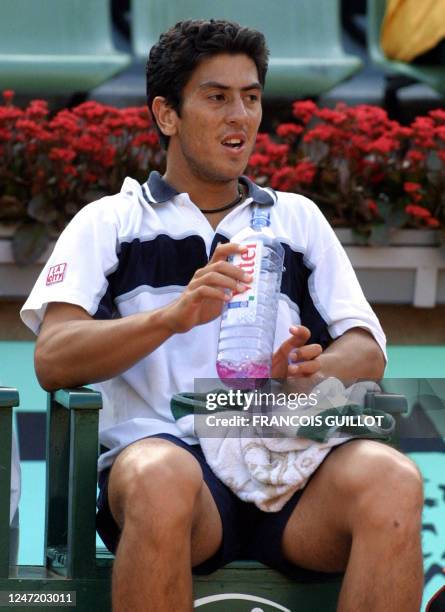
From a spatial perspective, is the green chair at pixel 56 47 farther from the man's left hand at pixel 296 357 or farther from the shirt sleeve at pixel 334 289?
the man's left hand at pixel 296 357

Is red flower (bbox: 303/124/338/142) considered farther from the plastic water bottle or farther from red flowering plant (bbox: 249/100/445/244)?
the plastic water bottle

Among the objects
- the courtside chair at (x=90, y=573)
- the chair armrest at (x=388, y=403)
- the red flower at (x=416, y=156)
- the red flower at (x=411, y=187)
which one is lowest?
the courtside chair at (x=90, y=573)

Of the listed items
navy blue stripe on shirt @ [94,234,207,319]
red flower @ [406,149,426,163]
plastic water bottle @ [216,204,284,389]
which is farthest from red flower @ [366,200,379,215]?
plastic water bottle @ [216,204,284,389]

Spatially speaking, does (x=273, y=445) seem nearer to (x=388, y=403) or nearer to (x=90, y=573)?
(x=388, y=403)

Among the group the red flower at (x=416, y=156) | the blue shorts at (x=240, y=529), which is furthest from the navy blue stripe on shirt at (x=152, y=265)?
the red flower at (x=416, y=156)

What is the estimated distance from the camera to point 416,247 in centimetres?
468

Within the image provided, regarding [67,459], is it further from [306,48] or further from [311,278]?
[306,48]

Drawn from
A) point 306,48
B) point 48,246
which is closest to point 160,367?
point 48,246

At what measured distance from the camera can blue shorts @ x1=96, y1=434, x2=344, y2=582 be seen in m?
2.80

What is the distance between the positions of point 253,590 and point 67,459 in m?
0.48

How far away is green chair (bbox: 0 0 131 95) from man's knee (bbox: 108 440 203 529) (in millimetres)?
2746

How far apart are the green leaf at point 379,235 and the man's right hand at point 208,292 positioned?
1.87 metres

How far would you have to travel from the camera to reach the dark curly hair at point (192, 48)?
10.3 ft

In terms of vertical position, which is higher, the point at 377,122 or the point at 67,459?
the point at 377,122
